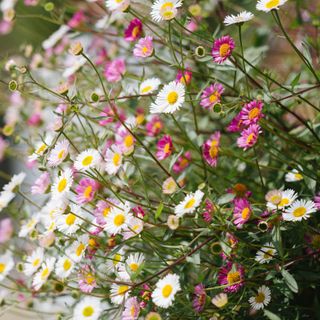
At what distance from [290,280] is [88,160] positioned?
29 centimetres

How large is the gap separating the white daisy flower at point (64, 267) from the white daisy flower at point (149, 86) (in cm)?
27

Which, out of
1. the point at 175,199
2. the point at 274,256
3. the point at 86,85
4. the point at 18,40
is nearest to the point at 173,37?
the point at 86,85

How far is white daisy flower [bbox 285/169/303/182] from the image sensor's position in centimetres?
89

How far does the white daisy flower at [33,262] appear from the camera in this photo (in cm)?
92

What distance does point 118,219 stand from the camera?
2.55 ft

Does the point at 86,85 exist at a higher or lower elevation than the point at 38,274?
higher

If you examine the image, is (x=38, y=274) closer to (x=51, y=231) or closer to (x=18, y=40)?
(x=51, y=231)

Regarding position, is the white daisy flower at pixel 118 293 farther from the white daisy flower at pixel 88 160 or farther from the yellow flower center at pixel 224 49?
the yellow flower center at pixel 224 49

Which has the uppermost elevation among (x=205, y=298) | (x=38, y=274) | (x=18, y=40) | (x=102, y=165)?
(x=18, y=40)

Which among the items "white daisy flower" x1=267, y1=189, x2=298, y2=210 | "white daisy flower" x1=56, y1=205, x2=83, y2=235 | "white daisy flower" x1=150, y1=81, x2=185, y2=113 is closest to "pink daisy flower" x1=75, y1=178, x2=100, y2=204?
"white daisy flower" x1=56, y1=205, x2=83, y2=235

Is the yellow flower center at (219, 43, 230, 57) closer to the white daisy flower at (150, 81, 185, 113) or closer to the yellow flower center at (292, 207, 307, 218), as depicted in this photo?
the white daisy flower at (150, 81, 185, 113)

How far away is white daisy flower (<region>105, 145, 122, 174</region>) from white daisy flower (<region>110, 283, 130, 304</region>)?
151mm

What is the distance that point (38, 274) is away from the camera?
91cm

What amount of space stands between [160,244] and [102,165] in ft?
0.54
